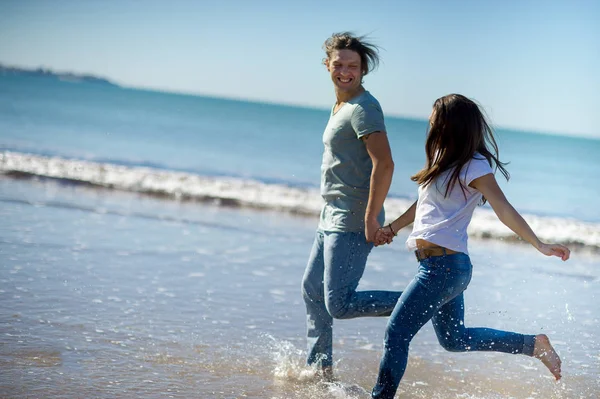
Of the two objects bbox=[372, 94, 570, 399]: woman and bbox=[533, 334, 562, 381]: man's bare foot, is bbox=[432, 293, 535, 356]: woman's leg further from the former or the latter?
bbox=[372, 94, 570, 399]: woman

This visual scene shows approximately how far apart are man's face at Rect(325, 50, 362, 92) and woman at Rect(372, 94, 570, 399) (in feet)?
2.37

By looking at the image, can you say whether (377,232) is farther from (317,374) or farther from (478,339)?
(317,374)

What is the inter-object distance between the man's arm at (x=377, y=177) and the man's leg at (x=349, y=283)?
150mm

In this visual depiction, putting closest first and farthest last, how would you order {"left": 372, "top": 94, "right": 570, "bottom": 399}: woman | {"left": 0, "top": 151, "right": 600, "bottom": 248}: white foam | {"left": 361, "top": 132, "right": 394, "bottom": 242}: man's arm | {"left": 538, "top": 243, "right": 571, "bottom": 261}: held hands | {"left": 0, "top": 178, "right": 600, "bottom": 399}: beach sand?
{"left": 538, "top": 243, "right": 571, "bottom": 261}: held hands → {"left": 372, "top": 94, "right": 570, "bottom": 399}: woman → {"left": 361, "top": 132, "right": 394, "bottom": 242}: man's arm → {"left": 0, "top": 178, "right": 600, "bottom": 399}: beach sand → {"left": 0, "top": 151, "right": 600, "bottom": 248}: white foam

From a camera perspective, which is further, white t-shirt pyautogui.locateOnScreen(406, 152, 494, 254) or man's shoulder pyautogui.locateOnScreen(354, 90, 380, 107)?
man's shoulder pyautogui.locateOnScreen(354, 90, 380, 107)

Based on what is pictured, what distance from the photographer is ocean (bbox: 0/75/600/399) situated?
4.89 m

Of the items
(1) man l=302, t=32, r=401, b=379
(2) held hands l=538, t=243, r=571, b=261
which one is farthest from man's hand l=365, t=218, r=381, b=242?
(2) held hands l=538, t=243, r=571, b=261

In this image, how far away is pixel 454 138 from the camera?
3.97m

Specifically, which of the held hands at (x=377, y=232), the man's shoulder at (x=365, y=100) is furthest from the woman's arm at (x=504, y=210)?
the man's shoulder at (x=365, y=100)

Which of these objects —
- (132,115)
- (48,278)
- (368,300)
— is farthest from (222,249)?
(132,115)

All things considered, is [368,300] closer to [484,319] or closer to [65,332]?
[65,332]

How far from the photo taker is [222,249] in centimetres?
921

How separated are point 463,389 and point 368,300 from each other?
3.93ft

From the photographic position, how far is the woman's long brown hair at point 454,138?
3941mm
